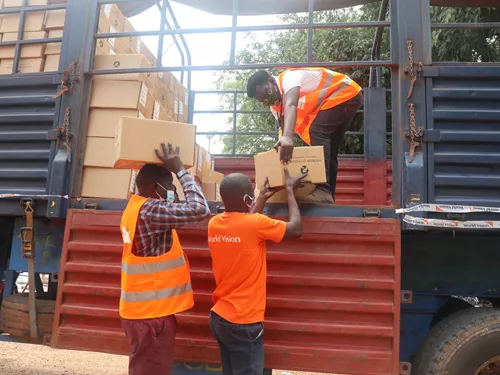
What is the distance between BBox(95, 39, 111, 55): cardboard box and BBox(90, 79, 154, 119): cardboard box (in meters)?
0.26

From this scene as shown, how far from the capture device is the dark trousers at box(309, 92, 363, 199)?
300cm

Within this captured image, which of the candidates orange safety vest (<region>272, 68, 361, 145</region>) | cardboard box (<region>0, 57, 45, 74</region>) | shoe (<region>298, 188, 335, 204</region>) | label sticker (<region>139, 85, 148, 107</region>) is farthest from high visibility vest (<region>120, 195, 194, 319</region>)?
cardboard box (<region>0, 57, 45, 74</region>)

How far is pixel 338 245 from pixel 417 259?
61 cm

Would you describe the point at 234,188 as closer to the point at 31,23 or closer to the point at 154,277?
the point at 154,277

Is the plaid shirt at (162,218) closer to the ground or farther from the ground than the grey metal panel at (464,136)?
closer to the ground

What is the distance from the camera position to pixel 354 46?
9375 millimetres

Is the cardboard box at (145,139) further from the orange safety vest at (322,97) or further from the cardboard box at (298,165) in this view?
the orange safety vest at (322,97)

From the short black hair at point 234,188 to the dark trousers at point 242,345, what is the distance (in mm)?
602

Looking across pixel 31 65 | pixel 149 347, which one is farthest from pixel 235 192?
pixel 31 65

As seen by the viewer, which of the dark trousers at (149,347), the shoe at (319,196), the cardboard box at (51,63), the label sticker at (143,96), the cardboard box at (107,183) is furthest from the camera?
the cardboard box at (51,63)

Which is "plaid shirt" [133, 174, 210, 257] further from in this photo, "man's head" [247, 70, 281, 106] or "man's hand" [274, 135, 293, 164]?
"man's head" [247, 70, 281, 106]

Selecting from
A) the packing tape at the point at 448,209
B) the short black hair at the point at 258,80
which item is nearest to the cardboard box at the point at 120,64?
the short black hair at the point at 258,80

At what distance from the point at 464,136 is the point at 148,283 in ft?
6.05

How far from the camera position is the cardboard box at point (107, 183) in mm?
2736
